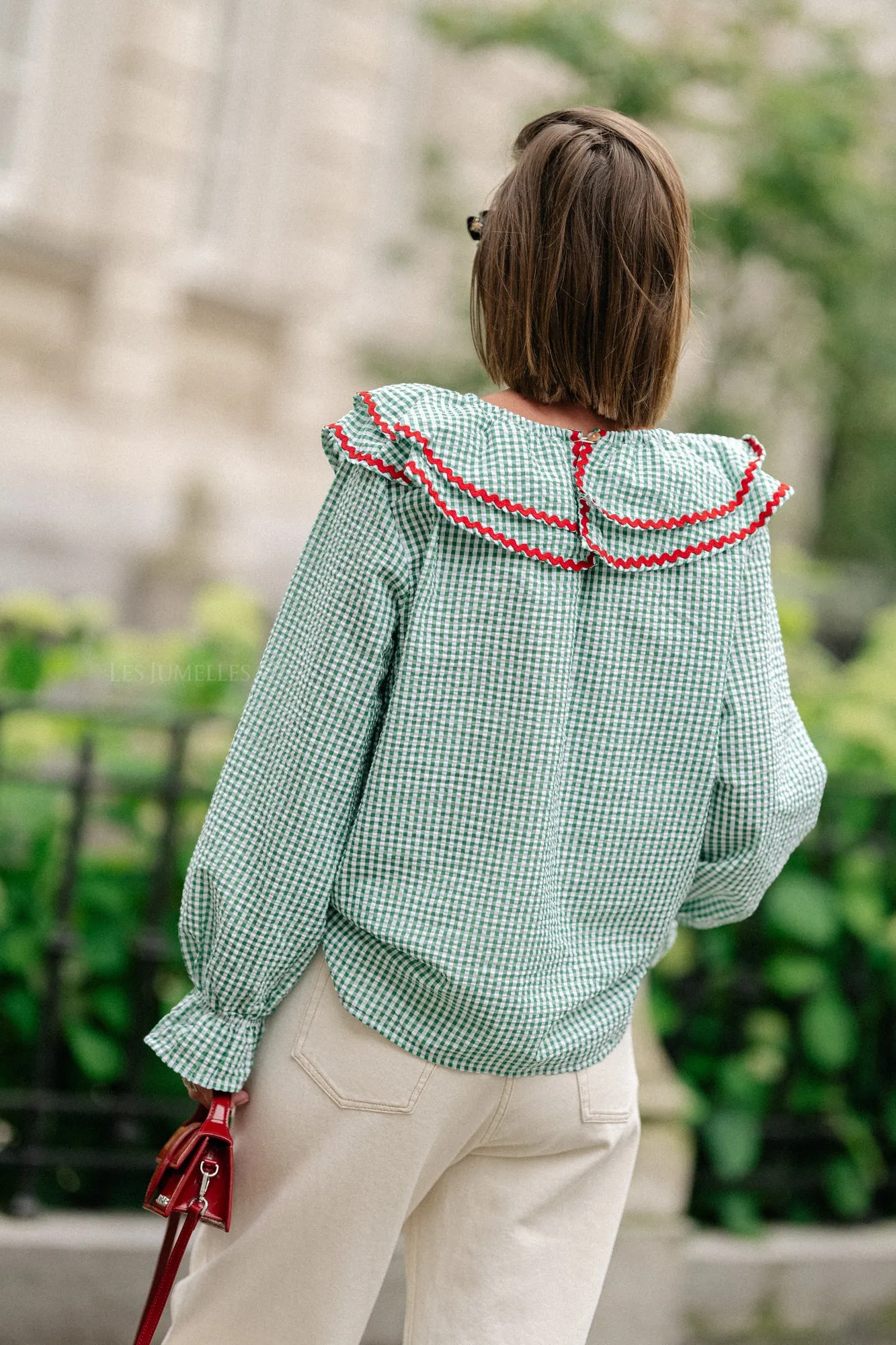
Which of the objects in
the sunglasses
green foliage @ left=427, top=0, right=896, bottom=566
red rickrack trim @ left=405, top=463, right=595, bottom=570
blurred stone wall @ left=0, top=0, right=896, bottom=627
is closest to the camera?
red rickrack trim @ left=405, top=463, right=595, bottom=570

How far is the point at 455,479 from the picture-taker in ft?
4.80

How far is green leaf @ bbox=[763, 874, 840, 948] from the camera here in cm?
300

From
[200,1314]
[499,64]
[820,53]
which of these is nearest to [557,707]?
[200,1314]

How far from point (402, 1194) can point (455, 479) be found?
2.53ft

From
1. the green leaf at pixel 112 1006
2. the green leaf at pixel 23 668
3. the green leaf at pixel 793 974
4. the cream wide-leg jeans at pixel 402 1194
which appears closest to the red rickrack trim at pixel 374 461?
the cream wide-leg jeans at pixel 402 1194

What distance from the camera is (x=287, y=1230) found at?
60.4 inches

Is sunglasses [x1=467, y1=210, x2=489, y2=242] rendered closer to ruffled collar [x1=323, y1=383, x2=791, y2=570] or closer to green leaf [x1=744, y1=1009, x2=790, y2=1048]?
ruffled collar [x1=323, y1=383, x2=791, y2=570]

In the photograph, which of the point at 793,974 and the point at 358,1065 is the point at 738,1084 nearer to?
the point at 793,974

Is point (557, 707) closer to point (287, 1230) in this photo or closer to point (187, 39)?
point (287, 1230)

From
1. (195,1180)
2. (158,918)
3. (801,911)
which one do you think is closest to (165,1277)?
(195,1180)

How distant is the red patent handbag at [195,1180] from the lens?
1.50 m

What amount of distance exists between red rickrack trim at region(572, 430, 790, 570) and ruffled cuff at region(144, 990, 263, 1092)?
2.07 ft

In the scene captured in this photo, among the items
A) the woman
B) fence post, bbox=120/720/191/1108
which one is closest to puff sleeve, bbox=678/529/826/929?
the woman

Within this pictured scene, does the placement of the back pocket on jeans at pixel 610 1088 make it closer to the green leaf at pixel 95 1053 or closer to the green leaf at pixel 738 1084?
the green leaf at pixel 95 1053
